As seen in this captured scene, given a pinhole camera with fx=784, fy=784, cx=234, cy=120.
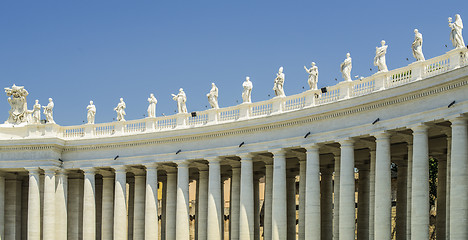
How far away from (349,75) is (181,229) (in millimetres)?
33515

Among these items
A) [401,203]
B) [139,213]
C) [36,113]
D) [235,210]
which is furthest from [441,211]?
[36,113]

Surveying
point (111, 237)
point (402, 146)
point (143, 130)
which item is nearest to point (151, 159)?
point (143, 130)

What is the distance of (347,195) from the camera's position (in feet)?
289

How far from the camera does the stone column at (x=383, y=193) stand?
8256cm

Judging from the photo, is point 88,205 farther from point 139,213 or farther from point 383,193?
point 383,193

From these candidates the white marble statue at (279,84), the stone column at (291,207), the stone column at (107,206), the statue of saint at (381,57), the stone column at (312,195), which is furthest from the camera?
the stone column at (107,206)

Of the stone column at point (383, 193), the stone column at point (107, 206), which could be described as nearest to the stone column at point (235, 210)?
the stone column at point (107, 206)

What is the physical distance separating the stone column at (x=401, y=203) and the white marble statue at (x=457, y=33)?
2799cm

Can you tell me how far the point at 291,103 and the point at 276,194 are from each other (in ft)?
38.7

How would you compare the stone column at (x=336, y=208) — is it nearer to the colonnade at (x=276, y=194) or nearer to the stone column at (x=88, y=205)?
the colonnade at (x=276, y=194)

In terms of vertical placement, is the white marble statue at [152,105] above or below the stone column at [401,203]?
above

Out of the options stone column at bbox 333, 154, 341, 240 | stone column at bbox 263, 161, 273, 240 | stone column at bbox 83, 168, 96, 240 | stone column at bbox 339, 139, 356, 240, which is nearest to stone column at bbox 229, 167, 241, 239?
stone column at bbox 263, 161, 273, 240

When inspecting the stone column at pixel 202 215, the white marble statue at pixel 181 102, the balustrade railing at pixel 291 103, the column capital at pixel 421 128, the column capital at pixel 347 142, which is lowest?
the stone column at pixel 202 215

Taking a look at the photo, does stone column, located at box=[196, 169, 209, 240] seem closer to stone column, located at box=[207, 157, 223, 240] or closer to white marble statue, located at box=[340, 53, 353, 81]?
stone column, located at box=[207, 157, 223, 240]
